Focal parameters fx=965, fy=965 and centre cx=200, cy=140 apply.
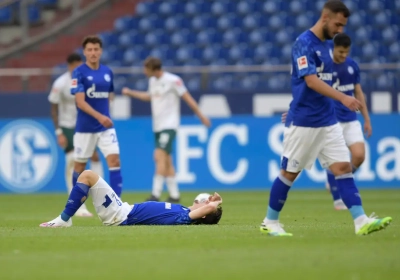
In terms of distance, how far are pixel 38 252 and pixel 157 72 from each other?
8886 millimetres

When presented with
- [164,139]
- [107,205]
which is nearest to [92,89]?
[107,205]


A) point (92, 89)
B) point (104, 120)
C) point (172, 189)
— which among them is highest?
point (92, 89)

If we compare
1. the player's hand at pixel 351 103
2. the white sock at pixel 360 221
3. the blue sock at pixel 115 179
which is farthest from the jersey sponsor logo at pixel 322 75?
the blue sock at pixel 115 179

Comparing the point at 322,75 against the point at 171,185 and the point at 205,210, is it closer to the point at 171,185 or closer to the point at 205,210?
the point at 205,210

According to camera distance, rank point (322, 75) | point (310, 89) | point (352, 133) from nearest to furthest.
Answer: point (310, 89) < point (322, 75) < point (352, 133)

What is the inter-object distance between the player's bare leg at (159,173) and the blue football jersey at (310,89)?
716 cm

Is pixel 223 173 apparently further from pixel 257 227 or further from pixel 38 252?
pixel 38 252

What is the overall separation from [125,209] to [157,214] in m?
0.35

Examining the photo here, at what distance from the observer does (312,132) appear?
29.3ft

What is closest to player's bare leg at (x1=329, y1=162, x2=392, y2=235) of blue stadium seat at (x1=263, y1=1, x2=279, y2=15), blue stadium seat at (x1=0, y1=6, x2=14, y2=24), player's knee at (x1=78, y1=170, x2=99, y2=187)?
player's knee at (x1=78, y1=170, x2=99, y2=187)

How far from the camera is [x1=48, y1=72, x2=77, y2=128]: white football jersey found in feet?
51.0

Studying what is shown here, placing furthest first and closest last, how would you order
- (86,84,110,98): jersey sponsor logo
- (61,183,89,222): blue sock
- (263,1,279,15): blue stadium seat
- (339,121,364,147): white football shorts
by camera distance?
(263,1,279,15): blue stadium seat → (339,121,364,147): white football shorts → (86,84,110,98): jersey sponsor logo → (61,183,89,222): blue sock

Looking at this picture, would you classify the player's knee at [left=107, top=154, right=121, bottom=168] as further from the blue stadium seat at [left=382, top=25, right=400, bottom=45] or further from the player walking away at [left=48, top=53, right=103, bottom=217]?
the blue stadium seat at [left=382, top=25, right=400, bottom=45]

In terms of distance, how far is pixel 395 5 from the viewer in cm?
2352
